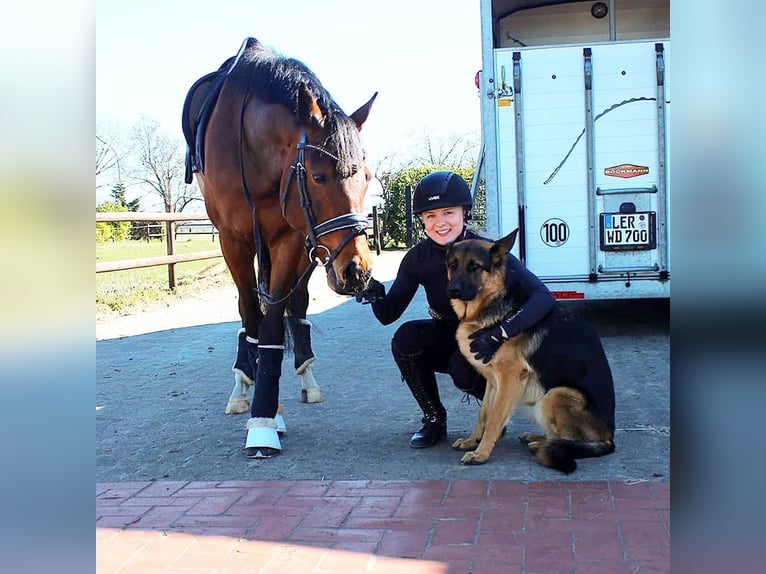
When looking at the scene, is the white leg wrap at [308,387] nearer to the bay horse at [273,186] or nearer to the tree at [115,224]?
the bay horse at [273,186]

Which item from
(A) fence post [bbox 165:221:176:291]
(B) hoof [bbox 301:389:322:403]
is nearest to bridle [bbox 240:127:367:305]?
(B) hoof [bbox 301:389:322:403]

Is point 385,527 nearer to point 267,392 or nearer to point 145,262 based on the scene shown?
point 267,392

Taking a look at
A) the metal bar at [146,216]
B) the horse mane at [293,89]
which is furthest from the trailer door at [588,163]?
the metal bar at [146,216]

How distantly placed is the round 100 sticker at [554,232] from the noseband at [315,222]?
427 centimetres

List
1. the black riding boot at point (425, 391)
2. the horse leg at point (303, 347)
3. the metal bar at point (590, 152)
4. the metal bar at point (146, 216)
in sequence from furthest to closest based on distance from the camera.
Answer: the metal bar at point (146, 216) < the metal bar at point (590, 152) < the horse leg at point (303, 347) < the black riding boot at point (425, 391)

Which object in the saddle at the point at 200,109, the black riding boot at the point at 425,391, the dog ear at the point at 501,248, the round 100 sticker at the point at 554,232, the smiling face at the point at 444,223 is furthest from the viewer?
the round 100 sticker at the point at 554,232

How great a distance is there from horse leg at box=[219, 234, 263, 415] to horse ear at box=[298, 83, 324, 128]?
1.10 metres

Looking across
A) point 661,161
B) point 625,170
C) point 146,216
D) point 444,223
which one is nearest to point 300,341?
point 444,223

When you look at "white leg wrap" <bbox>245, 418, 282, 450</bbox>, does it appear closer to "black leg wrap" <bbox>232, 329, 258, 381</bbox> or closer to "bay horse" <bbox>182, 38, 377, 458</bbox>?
"bay horse" <bbox>182, 38, 377, 458</bbox>

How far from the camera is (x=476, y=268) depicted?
12.8ft

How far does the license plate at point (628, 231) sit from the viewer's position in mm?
7664

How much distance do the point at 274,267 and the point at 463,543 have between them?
7.54 ft

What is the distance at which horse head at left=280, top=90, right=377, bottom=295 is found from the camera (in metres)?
3.94
